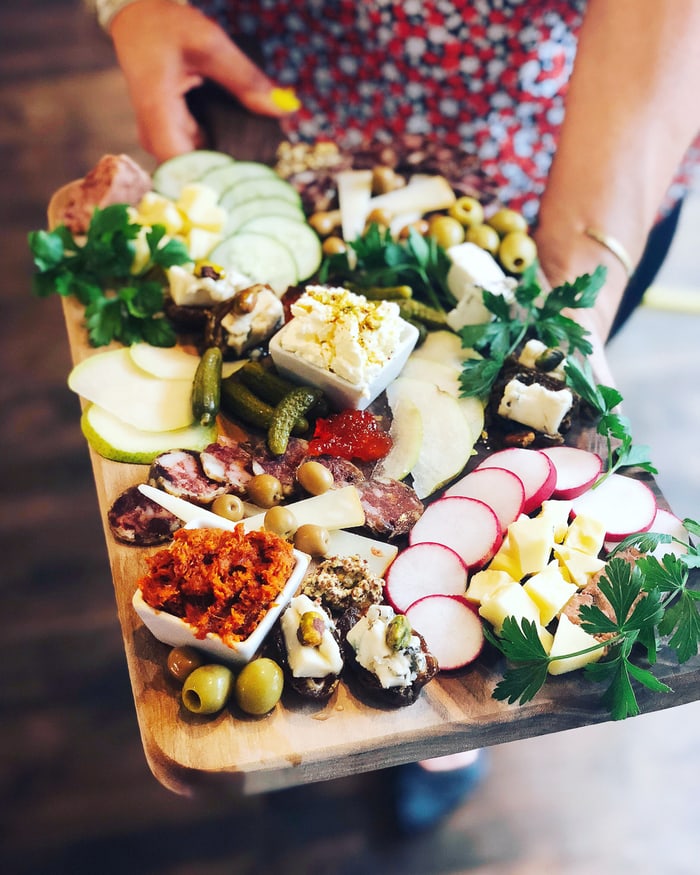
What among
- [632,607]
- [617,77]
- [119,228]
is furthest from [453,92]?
[632,607]

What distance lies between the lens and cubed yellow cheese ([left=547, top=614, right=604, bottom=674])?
1.65 meters

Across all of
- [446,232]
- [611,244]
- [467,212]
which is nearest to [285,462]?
[446,232]

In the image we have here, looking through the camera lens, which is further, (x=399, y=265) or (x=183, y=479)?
(x=399, y=265)

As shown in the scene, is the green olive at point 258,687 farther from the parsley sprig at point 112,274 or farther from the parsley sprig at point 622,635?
the parsley sprig at point 112,274

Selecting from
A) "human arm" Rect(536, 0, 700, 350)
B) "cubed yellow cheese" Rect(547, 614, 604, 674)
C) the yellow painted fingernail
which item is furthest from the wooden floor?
the yellow painted fingernail

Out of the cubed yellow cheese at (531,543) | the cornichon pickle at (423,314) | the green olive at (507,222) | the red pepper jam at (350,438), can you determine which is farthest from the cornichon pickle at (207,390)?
the green olive at (507,222)

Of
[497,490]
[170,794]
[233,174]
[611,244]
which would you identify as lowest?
[170,794]

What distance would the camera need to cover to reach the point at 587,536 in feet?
5.93

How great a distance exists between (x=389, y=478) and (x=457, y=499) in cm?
17

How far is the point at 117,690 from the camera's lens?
281 centimetres

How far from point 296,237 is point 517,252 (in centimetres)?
65

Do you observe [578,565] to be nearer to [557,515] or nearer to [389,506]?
[557,515]

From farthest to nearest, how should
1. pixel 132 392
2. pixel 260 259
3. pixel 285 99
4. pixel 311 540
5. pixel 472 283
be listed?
pixel 285 99 → pixel 260 259 → pixel 472 283 → pixel 132 392 → pixel 311 540

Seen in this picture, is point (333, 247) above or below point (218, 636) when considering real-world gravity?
above
